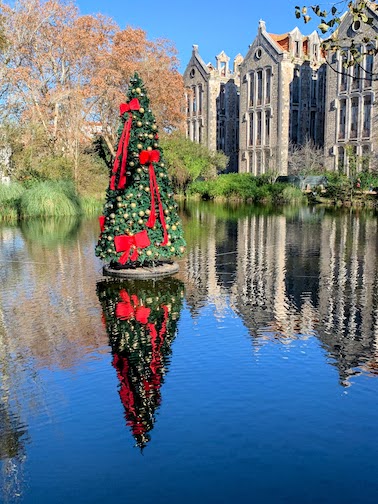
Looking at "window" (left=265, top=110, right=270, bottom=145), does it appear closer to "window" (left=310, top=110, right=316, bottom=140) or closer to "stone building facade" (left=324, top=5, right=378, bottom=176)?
"window" (left=310, top=110, right=316, bottom=140)

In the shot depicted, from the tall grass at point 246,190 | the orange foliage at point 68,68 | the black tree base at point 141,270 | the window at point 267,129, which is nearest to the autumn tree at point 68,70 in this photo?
the orange foliage at point 68,68

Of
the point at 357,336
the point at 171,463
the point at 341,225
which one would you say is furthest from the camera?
the point at 341,225

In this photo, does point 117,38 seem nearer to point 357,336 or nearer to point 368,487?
point 357,336

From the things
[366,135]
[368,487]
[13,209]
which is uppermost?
[366,135]

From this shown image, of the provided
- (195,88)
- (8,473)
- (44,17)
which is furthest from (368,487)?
(195,88)

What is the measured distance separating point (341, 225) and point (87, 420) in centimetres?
1836

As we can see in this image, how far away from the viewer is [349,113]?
40.5m

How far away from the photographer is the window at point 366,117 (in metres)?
39.1

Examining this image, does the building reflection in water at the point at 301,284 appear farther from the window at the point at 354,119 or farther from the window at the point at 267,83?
the window at the point at 267,83

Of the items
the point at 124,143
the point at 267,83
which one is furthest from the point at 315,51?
the point at 124,143

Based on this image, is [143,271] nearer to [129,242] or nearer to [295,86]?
[129,242]

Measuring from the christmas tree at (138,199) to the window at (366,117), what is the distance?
31605mm

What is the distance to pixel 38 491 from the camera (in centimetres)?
385

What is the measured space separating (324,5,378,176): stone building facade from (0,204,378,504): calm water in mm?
29210
